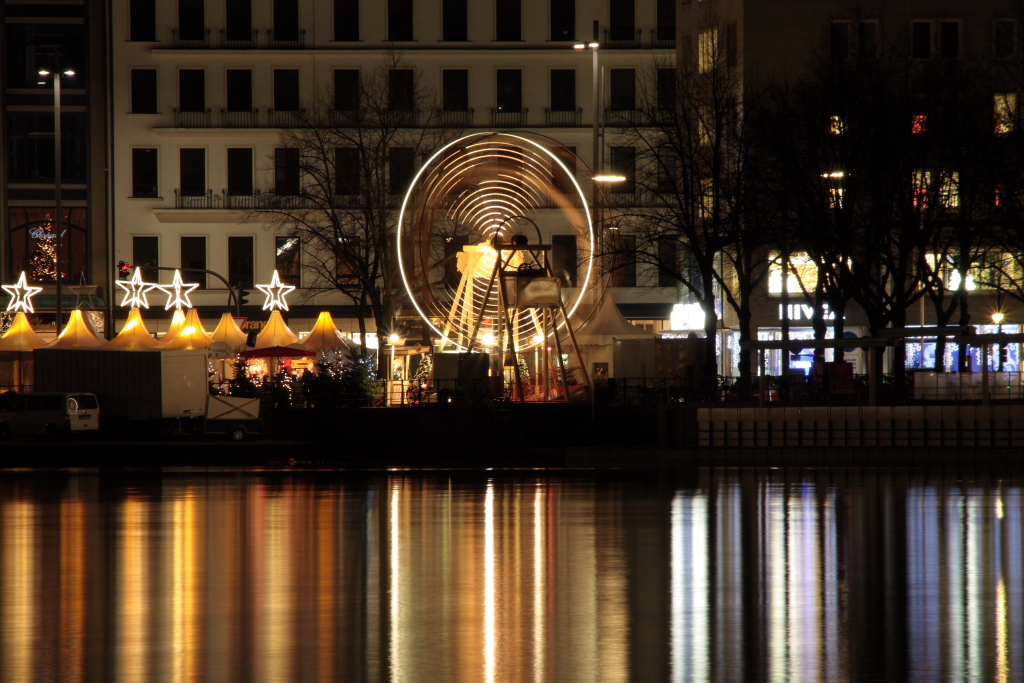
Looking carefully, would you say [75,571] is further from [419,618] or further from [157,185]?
[157,185]

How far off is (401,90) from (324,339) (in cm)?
1389

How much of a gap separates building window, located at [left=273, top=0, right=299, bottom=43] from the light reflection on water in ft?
158

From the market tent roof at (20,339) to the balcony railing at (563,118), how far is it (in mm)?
27473

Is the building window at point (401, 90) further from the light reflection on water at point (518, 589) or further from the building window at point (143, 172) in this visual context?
the light reflection on water at point (518, 589)

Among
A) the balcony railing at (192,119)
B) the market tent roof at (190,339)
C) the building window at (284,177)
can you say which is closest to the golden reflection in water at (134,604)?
the market tent roof at (190,339)

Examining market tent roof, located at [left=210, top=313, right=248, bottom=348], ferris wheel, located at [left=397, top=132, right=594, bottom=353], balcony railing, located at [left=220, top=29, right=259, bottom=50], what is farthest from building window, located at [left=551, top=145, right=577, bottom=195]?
balcony railing, located at [left=220, top=29, right=259, bottom=50]

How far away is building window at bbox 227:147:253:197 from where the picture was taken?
66.7m

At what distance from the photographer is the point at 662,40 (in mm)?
67500

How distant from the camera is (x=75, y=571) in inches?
524

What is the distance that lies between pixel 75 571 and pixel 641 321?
5495 cm

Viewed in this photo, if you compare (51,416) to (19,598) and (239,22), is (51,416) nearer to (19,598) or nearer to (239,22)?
(19,598)

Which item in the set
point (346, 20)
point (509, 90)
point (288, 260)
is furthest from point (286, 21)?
point (288, 260)

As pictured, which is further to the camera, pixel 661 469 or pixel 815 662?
pixel 661 469

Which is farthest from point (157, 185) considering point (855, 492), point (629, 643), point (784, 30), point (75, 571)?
point (629, 643)
